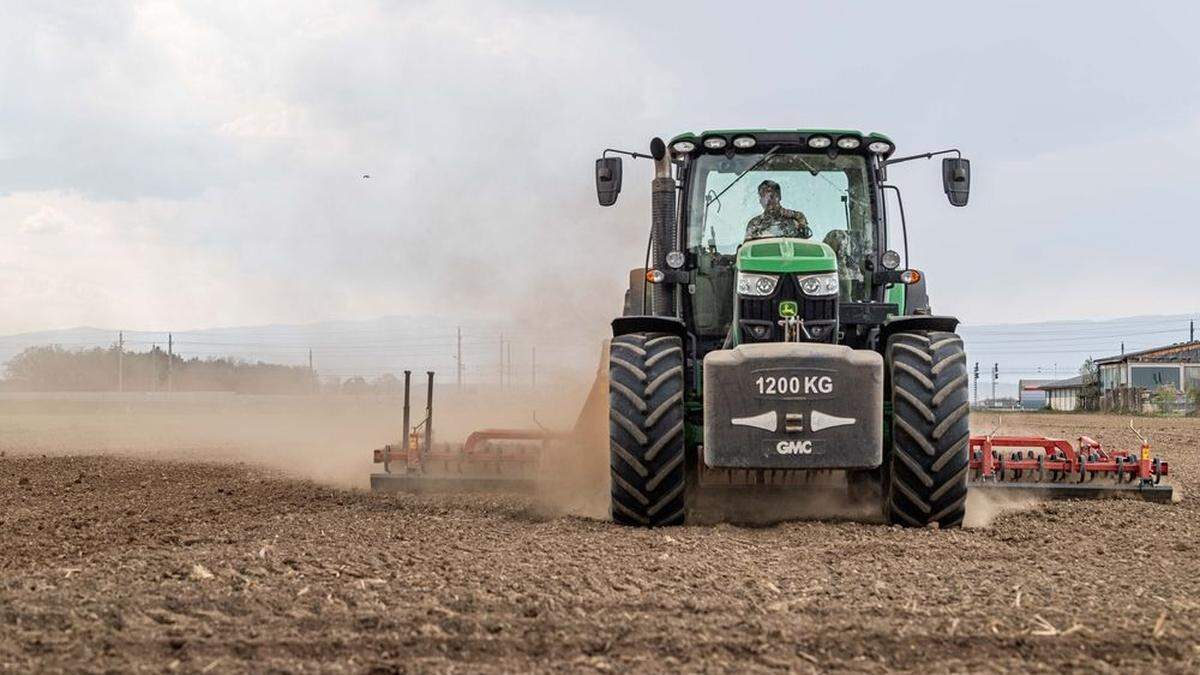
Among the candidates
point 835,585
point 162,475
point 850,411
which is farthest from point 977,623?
point 162,475

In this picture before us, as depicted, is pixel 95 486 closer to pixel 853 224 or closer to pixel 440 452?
pixel 440 452

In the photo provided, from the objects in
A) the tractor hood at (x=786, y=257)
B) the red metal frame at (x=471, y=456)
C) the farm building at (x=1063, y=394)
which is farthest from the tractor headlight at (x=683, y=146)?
the farm building at (x=1063, y=394)

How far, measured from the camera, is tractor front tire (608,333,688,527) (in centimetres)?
802

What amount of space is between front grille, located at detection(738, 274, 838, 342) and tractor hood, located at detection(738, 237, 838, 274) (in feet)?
0.31

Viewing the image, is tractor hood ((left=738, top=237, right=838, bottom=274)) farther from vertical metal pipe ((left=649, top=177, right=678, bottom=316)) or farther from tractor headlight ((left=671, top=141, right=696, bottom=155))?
tractor headlight ((left=671, top=141, right=696, bottom=155))

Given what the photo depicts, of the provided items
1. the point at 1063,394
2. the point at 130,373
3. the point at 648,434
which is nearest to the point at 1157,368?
the point at 1063,394

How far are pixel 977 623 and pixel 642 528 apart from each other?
136 inches

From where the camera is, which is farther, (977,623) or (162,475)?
(162,475)

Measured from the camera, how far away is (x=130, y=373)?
187 feet

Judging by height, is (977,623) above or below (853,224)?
below

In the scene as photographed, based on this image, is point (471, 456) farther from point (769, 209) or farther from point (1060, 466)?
point (1060, 466)

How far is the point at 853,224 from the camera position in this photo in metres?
9.47

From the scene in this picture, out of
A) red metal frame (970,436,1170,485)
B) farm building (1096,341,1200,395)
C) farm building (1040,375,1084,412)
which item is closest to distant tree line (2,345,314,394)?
red metal frame (970,436,1170,485)

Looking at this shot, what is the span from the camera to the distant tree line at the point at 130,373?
1996 inches
